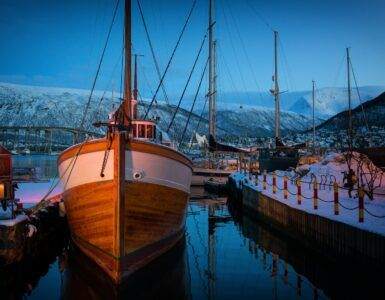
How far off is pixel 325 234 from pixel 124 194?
5951 mm

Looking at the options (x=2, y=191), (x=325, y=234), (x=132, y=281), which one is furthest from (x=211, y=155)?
(x=132, y=281)

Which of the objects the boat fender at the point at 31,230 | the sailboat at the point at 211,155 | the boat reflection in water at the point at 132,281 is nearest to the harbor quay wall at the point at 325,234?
the boat reflection in water at the point at 132,281

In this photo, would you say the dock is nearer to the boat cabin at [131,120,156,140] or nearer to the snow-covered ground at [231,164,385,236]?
the boat cabin at [131,120,156,140]

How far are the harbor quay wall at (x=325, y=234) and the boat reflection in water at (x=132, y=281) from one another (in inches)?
159

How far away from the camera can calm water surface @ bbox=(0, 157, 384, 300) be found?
39.0 feet

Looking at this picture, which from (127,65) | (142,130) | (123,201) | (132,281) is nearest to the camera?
(132,281)

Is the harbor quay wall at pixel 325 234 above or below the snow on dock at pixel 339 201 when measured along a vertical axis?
below

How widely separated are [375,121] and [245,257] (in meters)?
45.5

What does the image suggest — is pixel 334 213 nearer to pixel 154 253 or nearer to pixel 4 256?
pixel 154 253

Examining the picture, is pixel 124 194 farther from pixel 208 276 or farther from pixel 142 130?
pixel 142 130

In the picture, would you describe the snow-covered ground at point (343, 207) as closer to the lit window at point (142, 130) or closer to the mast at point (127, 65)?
the lit window at point (142, 130)

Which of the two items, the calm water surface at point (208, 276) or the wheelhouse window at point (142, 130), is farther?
the wheelhouse window at point (142, 130)

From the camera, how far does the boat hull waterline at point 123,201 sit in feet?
41.1

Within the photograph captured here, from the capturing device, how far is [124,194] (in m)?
12.6
